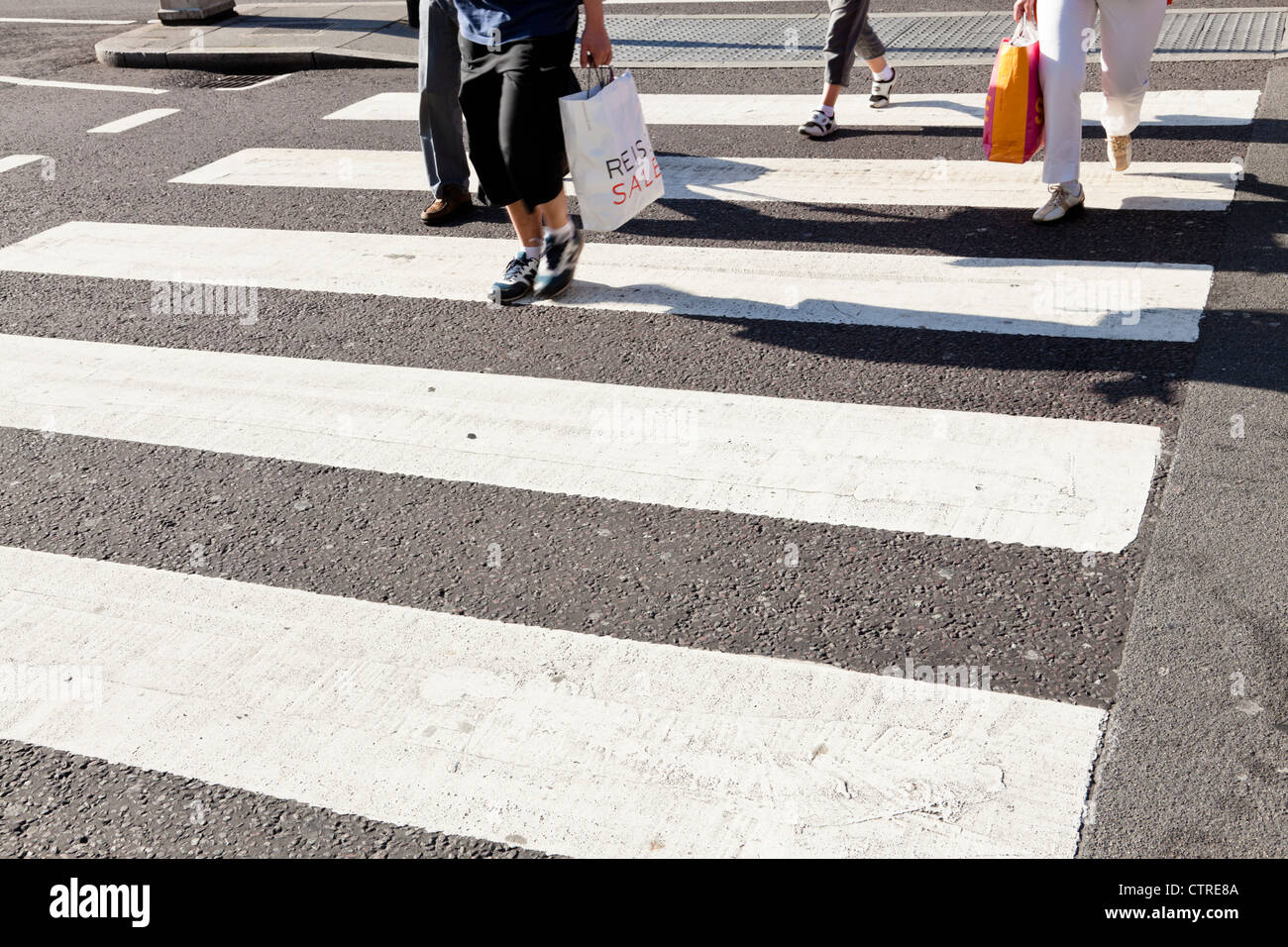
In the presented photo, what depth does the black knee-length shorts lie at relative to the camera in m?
4.66

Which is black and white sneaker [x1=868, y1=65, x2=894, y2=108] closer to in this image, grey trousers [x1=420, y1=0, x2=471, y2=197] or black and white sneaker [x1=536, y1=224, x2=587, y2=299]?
grey trousers [x1=420, y1=0, x2=471, y2=197]

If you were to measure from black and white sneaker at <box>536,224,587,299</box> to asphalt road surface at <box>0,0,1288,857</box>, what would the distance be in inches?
6.0

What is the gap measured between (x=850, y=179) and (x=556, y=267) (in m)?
1.74

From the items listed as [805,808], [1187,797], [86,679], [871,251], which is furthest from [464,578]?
[871,251]

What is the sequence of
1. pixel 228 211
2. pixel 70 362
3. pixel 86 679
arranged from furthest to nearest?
pixel 228 211 < pixel 70 362 < pixel 86 679

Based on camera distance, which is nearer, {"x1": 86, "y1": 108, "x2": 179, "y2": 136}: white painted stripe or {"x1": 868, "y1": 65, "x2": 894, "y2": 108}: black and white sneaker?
{"x1": 868, "y1": 65, "x2": 894, "y2": 108}: black and white sneaker

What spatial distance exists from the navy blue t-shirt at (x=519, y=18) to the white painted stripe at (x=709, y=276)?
986mm

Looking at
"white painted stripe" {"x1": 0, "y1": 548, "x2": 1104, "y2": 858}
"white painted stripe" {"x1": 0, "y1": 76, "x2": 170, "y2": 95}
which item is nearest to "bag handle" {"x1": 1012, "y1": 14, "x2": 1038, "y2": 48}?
"white painted stripe" {"x1": 0, "y1": 548, "x2": 1104, "y2": 858}

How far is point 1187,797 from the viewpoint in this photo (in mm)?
2369

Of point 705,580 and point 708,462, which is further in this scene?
point 708,462

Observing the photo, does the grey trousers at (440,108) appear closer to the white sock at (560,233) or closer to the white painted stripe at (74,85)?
the white sock at (560,233)
